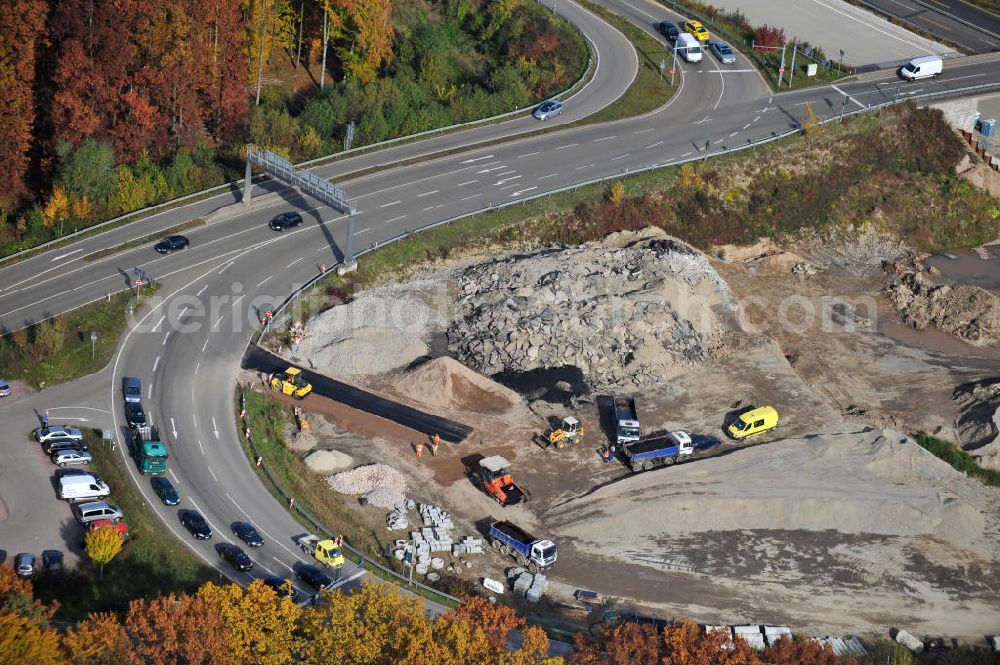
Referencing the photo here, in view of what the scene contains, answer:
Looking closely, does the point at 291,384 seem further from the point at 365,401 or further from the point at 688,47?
the point at 688,47

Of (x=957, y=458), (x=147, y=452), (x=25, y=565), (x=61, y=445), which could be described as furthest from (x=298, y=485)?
(x=957, y=458)

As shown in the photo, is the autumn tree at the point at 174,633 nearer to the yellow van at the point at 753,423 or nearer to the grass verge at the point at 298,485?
the grass verge at the point at 298,485

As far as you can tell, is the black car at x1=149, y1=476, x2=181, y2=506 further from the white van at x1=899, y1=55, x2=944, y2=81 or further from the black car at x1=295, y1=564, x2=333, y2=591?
the white van at x1=899, y1=55, x2=944, y2=81

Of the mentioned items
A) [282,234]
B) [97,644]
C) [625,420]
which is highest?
[97,644]

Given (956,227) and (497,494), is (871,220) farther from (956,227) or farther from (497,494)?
(497,494)

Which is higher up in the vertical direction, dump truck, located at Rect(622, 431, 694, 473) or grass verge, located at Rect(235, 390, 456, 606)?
grass verge, located at Rect(235, 390, 456, 606)

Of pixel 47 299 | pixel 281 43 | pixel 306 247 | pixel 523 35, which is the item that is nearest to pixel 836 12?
pixel 523 35

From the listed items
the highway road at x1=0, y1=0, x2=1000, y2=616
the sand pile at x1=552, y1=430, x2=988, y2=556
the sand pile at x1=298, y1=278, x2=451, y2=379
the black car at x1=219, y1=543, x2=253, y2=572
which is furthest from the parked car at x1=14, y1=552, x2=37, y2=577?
the sand pile at x1=552, y1=430, x2=988, y2=556
